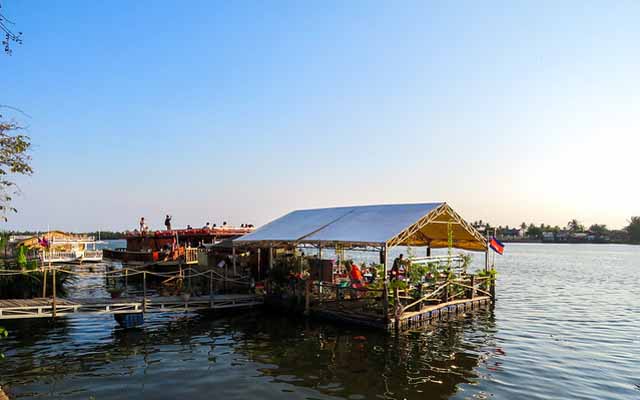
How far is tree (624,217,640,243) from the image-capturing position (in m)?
140

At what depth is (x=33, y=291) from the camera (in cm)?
2136

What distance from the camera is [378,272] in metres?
18.8

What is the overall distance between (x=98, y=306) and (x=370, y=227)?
419 inches

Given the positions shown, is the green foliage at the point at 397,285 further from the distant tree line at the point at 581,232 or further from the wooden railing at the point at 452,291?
the distant tree line at the point at 581,232

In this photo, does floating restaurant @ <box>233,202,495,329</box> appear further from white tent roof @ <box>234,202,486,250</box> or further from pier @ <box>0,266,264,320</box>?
pier @ <box>0,266,264,320</box>

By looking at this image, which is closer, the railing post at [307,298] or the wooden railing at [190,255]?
the railing post at [307,298]

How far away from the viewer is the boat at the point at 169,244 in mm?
32500

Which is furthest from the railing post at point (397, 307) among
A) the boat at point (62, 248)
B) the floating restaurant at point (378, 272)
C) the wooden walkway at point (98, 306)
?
the boat at point (62, 248)

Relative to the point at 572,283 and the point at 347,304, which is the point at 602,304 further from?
Answer: the point at 347,304

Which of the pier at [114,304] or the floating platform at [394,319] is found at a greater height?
the pier at [114,304]

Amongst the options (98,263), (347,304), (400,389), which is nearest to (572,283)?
(347,304)

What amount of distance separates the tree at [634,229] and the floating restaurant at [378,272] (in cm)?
14694

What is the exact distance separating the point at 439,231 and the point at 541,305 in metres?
7.70

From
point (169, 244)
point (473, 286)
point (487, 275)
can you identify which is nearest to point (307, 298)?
point (473, 286)
